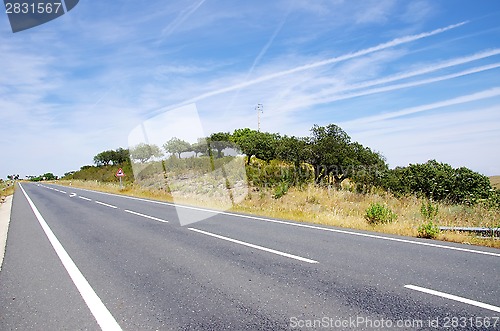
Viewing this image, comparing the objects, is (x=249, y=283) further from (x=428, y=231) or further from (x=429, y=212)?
(x=429, y=212)

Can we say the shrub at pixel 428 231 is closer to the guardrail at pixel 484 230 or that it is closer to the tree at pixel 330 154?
the guardrail at pixel 484 230

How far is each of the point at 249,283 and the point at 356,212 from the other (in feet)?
Answer: 29.0

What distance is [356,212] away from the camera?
1284cm

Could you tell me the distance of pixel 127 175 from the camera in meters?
43.7

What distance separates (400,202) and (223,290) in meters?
12.0

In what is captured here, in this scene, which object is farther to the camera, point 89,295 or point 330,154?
point 330,154

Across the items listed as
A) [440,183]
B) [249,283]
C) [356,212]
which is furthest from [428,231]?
[440,183]

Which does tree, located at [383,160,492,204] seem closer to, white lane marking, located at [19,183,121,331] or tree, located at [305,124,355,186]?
tree, located at [305,124,355,186]

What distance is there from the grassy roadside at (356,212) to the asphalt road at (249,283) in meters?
0.93

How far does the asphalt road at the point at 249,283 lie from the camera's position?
3850 millimetres

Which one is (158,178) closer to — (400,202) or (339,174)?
(339,174)

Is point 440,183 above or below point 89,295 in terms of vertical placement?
below

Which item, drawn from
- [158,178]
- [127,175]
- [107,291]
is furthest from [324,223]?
[127,175]

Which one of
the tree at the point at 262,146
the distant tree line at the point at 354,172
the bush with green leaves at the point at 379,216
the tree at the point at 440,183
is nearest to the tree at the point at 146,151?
the distant tree line at the point at 354,172
